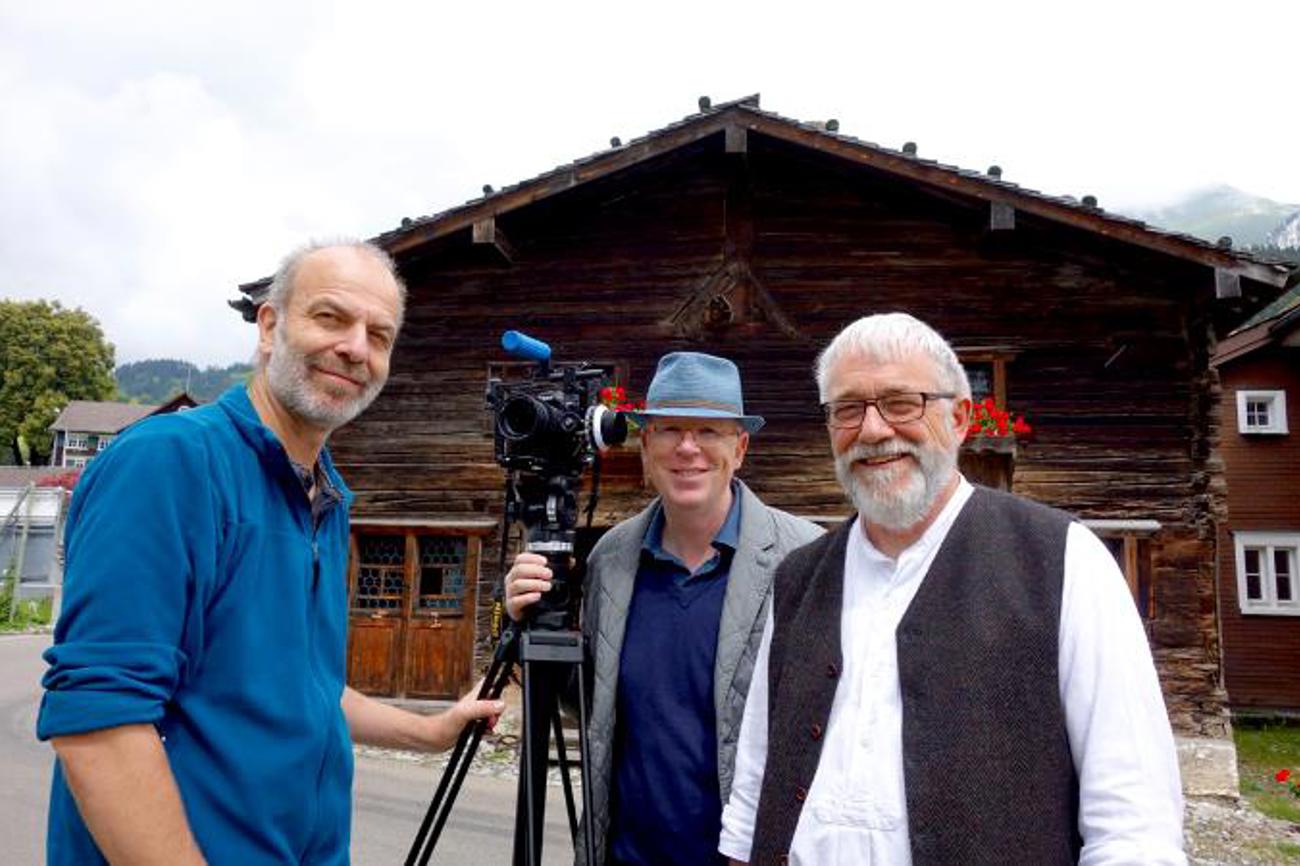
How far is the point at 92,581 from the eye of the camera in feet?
4.17

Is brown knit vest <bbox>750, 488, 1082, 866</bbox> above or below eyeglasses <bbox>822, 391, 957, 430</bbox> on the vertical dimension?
below

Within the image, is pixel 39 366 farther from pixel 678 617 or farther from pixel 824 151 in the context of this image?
pixel 678 617

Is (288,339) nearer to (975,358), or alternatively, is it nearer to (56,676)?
(56,676)

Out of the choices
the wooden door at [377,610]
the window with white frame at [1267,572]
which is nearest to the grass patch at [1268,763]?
the window with white frame at [1267,572]

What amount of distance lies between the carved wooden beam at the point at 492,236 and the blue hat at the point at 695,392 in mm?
6660

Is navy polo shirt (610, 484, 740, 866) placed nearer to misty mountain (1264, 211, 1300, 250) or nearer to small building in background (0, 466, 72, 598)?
small building in background (0, 466, 72, 598)

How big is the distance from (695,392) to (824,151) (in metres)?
6.54

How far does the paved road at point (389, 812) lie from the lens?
4.95m

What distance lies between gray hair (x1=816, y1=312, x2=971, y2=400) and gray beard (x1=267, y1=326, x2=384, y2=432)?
1.06m

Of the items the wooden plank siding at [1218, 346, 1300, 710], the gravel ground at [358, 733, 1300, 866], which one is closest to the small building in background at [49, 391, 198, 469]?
the gravel ground at [358, 733, 1300, 866]

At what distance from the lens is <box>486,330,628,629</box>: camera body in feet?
6.75

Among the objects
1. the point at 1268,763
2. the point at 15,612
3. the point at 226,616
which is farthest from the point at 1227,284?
the point at 15,612

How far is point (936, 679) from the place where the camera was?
5.02 ft

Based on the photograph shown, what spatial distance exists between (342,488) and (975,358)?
763 cm
